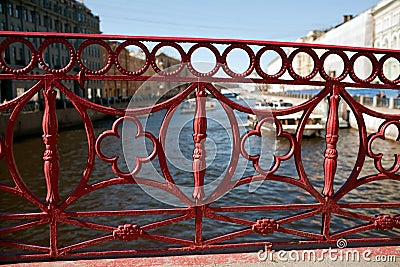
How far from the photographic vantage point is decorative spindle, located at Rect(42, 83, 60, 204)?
102 inches

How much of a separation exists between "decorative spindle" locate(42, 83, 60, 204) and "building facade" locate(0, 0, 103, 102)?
28439 mm

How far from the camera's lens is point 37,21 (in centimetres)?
4891

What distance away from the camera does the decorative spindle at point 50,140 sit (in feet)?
8.50

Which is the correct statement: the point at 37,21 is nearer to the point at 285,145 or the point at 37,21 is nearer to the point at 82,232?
the point at 285,145

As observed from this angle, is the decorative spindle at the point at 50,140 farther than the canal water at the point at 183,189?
No

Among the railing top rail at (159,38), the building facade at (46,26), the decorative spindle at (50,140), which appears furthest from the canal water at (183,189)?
the building facade at (46,26)

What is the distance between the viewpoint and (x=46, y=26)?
2025 inches

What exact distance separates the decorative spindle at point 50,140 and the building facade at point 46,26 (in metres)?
28.4

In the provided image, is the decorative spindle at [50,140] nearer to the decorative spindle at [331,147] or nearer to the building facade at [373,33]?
the decorative spindle at [331,147]

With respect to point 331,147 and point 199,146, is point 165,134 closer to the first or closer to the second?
point 199,146

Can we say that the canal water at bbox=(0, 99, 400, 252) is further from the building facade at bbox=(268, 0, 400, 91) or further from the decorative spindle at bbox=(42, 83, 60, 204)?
the building facade at bbox=(268, 0, 400, 91)

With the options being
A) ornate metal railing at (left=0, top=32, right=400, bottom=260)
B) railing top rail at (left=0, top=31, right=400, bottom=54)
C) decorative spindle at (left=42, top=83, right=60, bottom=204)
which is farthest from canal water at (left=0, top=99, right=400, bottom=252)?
railing top rail at (left=0, top=31, right=400, bottom=54)

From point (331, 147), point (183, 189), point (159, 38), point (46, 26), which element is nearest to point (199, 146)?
point (183, 189)

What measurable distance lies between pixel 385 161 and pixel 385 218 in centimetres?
1621
